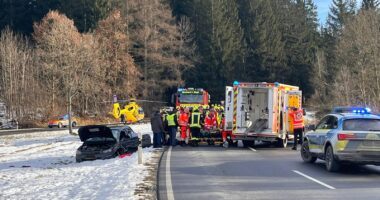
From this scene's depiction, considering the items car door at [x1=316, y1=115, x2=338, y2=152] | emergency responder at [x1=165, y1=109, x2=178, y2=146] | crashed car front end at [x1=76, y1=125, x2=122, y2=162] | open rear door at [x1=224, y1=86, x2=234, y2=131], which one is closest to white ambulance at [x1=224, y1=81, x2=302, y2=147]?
open rear door at [x1=224, y1=86, x2=234, y2=131]

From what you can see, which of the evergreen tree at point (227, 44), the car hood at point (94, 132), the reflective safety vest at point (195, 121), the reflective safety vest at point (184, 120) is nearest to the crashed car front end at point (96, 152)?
the car hood at point (94, 132)

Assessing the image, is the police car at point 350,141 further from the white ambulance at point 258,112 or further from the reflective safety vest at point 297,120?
the white ambulance at point 258,112

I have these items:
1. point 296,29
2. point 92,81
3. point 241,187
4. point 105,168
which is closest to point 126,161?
point 105,168

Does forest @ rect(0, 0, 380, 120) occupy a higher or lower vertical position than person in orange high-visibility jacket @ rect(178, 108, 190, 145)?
higher

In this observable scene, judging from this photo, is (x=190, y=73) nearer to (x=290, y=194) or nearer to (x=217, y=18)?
(x=217, y=18)

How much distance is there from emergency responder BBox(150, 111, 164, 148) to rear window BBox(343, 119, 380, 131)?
10.2 m

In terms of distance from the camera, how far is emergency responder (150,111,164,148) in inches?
901

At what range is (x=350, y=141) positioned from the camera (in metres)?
13.9

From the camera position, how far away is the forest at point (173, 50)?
5238 cm

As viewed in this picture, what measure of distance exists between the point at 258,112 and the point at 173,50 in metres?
53.0

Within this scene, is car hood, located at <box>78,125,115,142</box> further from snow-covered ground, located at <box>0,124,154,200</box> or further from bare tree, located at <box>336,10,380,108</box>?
bare tree, located at <box>336,10,380,108</box>

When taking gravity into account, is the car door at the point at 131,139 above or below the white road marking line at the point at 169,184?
above

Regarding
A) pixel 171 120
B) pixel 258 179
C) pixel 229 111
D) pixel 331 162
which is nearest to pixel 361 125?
pixel 331 162

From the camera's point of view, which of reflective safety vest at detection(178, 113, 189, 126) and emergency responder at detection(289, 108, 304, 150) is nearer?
emergency responder at detection(289, 108, 304, 150)
